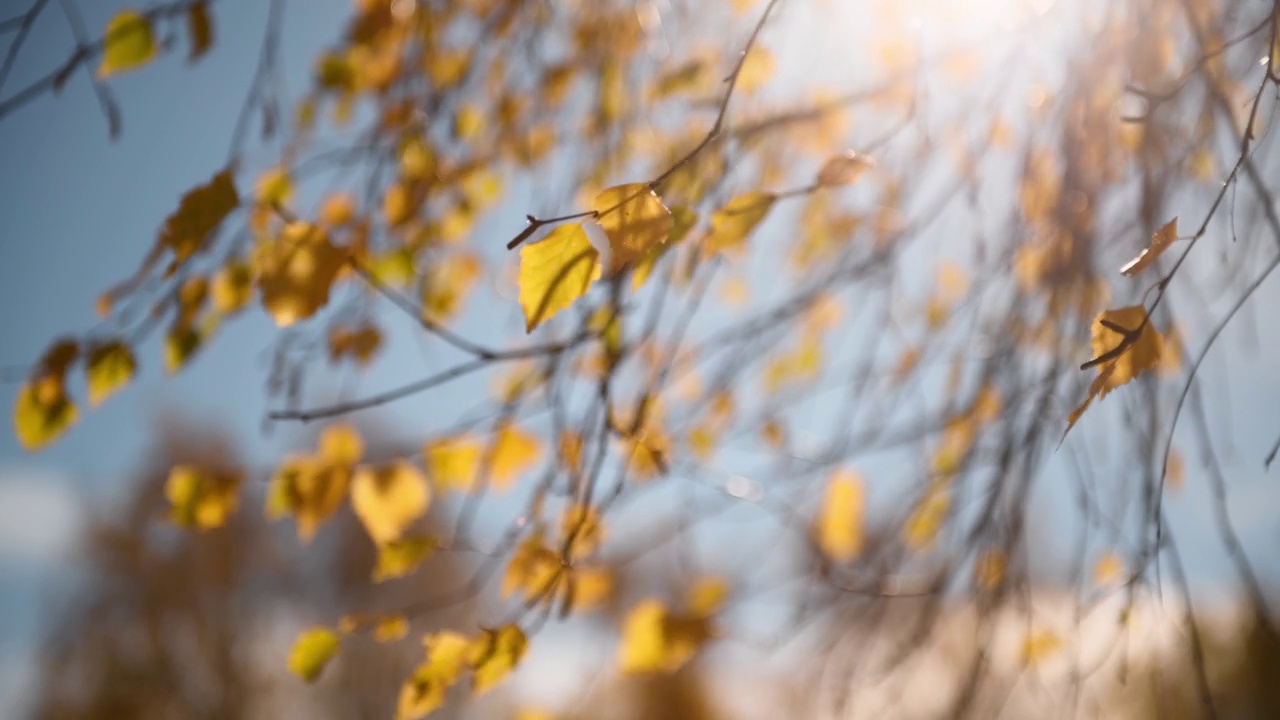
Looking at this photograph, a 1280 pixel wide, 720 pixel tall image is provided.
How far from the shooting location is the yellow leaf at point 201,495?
3.51 ft

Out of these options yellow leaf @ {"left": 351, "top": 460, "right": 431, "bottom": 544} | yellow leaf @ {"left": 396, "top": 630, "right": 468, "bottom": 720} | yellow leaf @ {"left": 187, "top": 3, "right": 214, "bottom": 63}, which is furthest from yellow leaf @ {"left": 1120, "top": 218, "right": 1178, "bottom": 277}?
yellow leaf @ {"left": 187, "top": 3, "right": 214, "bottom": 63}

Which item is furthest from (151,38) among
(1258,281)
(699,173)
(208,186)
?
(1258,281)

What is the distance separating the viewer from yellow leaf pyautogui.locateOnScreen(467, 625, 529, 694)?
Answer: 817 mm

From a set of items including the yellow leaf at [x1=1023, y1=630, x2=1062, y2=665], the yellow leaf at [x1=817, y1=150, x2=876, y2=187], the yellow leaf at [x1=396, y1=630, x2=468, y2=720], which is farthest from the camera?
the yellow leaf at [x1=1023, y1=630, x2=1062, y2=665]

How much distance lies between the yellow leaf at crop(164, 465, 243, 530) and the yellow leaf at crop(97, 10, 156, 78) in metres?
0.48

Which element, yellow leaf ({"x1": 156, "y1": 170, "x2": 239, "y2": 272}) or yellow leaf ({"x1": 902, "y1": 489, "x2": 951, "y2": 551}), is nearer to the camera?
yellow leaf ({"x1": 156, "y1": 170, "x2": 239, "y2": 272})

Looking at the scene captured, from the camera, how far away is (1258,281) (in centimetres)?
57

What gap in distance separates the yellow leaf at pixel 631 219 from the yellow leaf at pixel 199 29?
70 cm

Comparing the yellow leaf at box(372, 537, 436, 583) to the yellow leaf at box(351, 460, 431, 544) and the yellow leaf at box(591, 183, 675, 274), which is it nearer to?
the yellow leaf at box(351, 460, 431, 544)

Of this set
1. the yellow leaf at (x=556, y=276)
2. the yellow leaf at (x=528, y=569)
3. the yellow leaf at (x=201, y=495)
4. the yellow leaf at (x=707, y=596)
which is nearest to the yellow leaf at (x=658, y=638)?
the yellow leaf at (x=707, y=596)

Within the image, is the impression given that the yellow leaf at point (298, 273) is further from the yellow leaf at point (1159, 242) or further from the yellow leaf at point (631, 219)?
the yellow leaf at point (1159, 242)

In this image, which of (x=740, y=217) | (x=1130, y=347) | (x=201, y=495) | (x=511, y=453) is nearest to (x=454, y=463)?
(x=511, y=453)

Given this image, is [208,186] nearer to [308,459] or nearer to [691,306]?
[308,459]

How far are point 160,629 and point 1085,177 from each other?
9.49 metres
